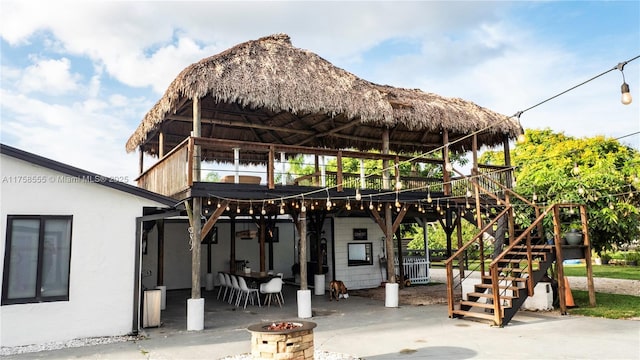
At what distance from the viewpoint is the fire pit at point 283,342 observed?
5.11 metres

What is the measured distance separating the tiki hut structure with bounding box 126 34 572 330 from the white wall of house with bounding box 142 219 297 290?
3.54 meters

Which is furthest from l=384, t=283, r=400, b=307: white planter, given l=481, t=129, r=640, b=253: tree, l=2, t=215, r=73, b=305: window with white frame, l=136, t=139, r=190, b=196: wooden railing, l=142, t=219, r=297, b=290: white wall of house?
l=142, t=219, r=297, b=290: white wall of house

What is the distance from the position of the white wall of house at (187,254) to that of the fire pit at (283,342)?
1055 cm

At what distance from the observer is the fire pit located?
201 inches

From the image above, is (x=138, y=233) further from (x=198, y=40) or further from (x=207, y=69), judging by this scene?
(x=198, y=40)

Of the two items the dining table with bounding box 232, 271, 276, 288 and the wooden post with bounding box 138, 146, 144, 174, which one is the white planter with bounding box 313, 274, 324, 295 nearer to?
the dining table with bounding box 232, 271, 276, 288

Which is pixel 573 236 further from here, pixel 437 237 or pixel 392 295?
pixel 437 237

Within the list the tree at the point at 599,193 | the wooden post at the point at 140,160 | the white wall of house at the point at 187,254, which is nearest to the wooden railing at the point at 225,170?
the wooden post at the point at 140,160

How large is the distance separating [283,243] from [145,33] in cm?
1089

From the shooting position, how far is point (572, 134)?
85.4ft

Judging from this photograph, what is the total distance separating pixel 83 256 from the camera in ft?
25.0

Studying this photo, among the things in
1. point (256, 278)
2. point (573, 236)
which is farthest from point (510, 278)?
point (256, 278)

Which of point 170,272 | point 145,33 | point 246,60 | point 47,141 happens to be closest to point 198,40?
Answer: point 145,33

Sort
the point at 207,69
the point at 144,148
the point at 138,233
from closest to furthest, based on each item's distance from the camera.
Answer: the point at 138,233 → the point at 207,69 → the point at 144,148
